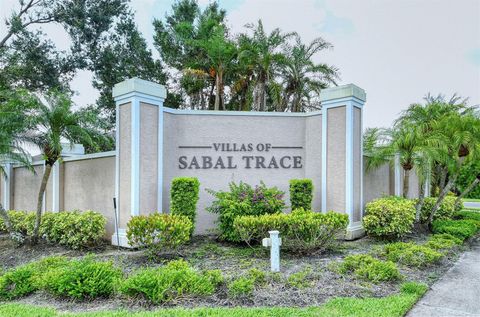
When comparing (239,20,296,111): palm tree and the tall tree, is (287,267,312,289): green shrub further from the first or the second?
(239,20,296,111): palm tree

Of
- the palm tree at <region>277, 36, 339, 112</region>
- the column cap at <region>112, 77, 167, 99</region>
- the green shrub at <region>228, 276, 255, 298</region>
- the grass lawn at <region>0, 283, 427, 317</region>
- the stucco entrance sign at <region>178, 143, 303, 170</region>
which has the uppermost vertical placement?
the palm tree at <region>277, 36, 339, 112</region>

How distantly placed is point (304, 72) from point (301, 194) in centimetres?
929

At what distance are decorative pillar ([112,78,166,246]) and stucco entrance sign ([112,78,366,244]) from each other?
0.02 m

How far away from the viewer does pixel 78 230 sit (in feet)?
27.3

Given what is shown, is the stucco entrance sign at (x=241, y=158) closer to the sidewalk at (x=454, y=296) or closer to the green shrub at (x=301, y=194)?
the green shrub at (x=301, y=194)

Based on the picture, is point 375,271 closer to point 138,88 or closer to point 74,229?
point 138,88

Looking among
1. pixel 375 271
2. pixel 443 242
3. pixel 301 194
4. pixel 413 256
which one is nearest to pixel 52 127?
pixel 301 194

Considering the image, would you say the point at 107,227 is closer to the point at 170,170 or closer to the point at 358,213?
the point at 170,170

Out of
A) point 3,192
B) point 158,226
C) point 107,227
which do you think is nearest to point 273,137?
point 158,226

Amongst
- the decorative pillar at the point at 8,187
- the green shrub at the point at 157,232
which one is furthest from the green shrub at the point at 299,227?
the decorative pillar at the point at 8,187

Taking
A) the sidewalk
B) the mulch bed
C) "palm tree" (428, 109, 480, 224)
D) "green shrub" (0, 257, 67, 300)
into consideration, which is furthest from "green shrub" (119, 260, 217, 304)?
"palm tree" (428, 109, 480, 224)

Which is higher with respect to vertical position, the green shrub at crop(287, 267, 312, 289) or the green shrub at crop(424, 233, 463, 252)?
the green shrub at crop(287, 267, 312, 289)

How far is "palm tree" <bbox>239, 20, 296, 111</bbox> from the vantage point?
16.1 meters

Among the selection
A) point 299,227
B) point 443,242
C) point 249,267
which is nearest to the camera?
point 249,267
